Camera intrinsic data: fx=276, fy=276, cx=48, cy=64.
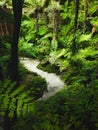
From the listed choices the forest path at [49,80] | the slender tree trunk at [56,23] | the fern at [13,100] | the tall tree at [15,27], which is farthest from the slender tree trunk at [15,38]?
the slender tree trunk at [56,23]

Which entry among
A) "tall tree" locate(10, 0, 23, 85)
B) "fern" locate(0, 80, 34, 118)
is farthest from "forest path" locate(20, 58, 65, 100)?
"fern" locate(0, 80, 34, 118)

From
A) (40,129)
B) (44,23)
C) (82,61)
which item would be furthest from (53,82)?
(40,129)

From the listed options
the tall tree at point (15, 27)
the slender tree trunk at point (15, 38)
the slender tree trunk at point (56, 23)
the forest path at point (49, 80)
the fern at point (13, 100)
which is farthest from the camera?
the slender tree trunk at point (56, 23)

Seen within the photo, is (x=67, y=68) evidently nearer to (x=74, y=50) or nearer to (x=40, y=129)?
(x=74, y=50)

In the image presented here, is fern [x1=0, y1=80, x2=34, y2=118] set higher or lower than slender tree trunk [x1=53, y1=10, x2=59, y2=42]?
higher

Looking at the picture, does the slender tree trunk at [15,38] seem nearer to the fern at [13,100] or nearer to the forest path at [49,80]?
Result: the fern at [13,100]

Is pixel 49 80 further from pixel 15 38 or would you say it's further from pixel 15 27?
pixel 15 27

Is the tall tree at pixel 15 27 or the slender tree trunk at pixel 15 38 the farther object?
the tall tree at pixel 15 27

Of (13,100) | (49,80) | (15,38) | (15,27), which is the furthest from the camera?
(49,80)

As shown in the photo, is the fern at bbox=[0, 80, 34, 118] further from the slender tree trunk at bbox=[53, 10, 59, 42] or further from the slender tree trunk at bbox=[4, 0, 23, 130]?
the slender tree trunk at bbox=[53, 10, 59, 42]

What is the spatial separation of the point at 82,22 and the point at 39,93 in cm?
683

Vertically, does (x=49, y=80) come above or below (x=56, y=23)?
below

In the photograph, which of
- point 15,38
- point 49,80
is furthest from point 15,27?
point 49,80

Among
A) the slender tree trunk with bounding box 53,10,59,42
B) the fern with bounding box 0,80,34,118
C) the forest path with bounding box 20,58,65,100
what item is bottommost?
the forest path with bounding box 20,58,65,100
